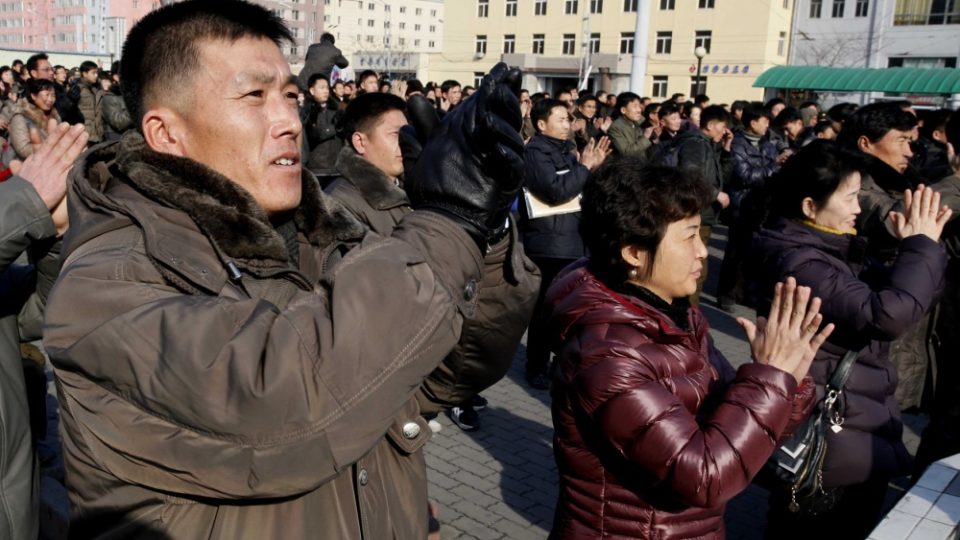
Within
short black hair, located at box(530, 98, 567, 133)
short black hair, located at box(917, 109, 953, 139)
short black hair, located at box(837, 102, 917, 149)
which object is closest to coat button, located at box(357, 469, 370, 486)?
short black hair, located at box(837, 102, 917, 149)

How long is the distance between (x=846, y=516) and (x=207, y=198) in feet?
9.43

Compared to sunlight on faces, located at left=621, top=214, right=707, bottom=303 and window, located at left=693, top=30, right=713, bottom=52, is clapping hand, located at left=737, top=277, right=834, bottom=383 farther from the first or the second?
window, located at left=693, top=30, right=713, bottom=52

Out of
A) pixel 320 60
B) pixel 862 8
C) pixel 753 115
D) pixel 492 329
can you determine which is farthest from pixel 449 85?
pixel 862 8

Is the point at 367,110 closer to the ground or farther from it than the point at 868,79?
closer to the ground

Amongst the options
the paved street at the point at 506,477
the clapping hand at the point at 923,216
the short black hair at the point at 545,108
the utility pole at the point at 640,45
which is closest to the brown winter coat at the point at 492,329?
the clapping hand at the point at 923,216

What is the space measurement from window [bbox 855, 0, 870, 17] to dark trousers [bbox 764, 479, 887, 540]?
45844 millimetres

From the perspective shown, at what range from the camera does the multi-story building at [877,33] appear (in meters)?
38.8

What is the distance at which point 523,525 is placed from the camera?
13.2 ft

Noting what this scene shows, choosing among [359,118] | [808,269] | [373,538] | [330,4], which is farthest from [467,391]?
[330,4]

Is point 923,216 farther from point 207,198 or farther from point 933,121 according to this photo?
point 933,121

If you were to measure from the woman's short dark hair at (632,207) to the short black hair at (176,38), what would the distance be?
1187mm

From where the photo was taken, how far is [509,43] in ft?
196

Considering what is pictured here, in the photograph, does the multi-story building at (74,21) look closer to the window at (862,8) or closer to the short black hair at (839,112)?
the window at (862,8)

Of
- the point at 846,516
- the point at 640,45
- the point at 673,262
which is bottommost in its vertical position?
the point at 846,516
